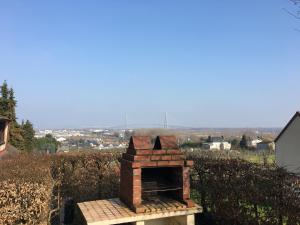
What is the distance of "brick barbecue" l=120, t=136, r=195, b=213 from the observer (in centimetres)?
695

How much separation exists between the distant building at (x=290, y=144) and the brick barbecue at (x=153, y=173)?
18.6 meters

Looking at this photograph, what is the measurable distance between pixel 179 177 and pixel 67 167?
19.2ft

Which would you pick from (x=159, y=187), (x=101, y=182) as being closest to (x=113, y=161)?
(x=101, y=182)

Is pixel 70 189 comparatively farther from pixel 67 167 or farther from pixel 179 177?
pixel 179 177

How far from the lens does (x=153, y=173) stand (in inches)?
319

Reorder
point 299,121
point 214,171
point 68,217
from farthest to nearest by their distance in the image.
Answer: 1. point 299,121
2. point 68,217
3. point 214,171

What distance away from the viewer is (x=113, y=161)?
12.5 metres

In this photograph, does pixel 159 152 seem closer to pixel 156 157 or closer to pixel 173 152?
pixel 156 157

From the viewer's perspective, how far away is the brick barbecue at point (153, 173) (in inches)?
274

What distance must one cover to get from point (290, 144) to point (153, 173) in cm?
1997

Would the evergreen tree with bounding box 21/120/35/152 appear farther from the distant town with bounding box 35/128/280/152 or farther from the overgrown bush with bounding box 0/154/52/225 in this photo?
the overgrown bush with bounding box 0/154/52/225

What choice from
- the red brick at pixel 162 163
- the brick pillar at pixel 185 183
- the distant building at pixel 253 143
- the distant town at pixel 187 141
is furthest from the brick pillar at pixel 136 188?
the distant building at pixel 253 143

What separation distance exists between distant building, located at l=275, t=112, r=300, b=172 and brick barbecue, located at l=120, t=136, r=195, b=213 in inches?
731

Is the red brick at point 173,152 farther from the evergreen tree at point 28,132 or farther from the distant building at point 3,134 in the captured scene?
the evergreen tree at point 28,132
